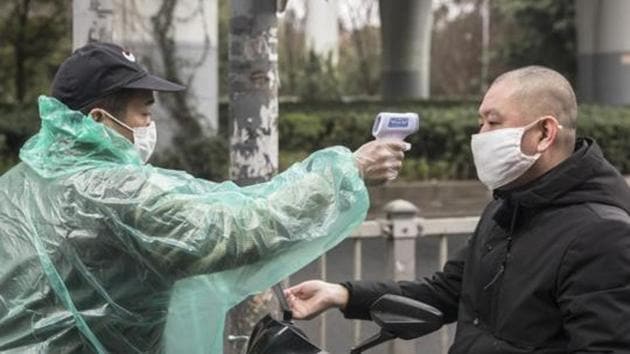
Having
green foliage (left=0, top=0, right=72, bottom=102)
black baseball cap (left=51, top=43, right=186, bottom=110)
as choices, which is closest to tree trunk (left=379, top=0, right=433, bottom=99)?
green foliage (left=0, top=0, right=72, bottom=102)

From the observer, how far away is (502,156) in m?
2.41

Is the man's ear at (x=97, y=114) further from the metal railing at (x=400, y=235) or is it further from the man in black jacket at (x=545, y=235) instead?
the metal railing at (x=400, y=235)

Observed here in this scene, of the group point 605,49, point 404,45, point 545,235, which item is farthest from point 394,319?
point 404,45

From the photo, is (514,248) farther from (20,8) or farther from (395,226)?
(20,8)

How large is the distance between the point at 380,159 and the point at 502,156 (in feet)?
1.04

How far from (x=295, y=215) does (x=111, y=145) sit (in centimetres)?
46

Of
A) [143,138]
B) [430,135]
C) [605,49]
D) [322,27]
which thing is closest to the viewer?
[143,138]

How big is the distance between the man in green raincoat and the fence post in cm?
221

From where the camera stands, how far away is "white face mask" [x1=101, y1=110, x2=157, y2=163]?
7.88ft

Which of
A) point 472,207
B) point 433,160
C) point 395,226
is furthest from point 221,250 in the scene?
point 433,160

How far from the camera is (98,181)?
2.20m

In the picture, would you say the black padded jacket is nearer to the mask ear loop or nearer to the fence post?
the mask ear loop


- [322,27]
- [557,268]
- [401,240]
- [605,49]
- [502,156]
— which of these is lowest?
[401,240]

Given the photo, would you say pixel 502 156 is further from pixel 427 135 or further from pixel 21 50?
pixel 21 50
